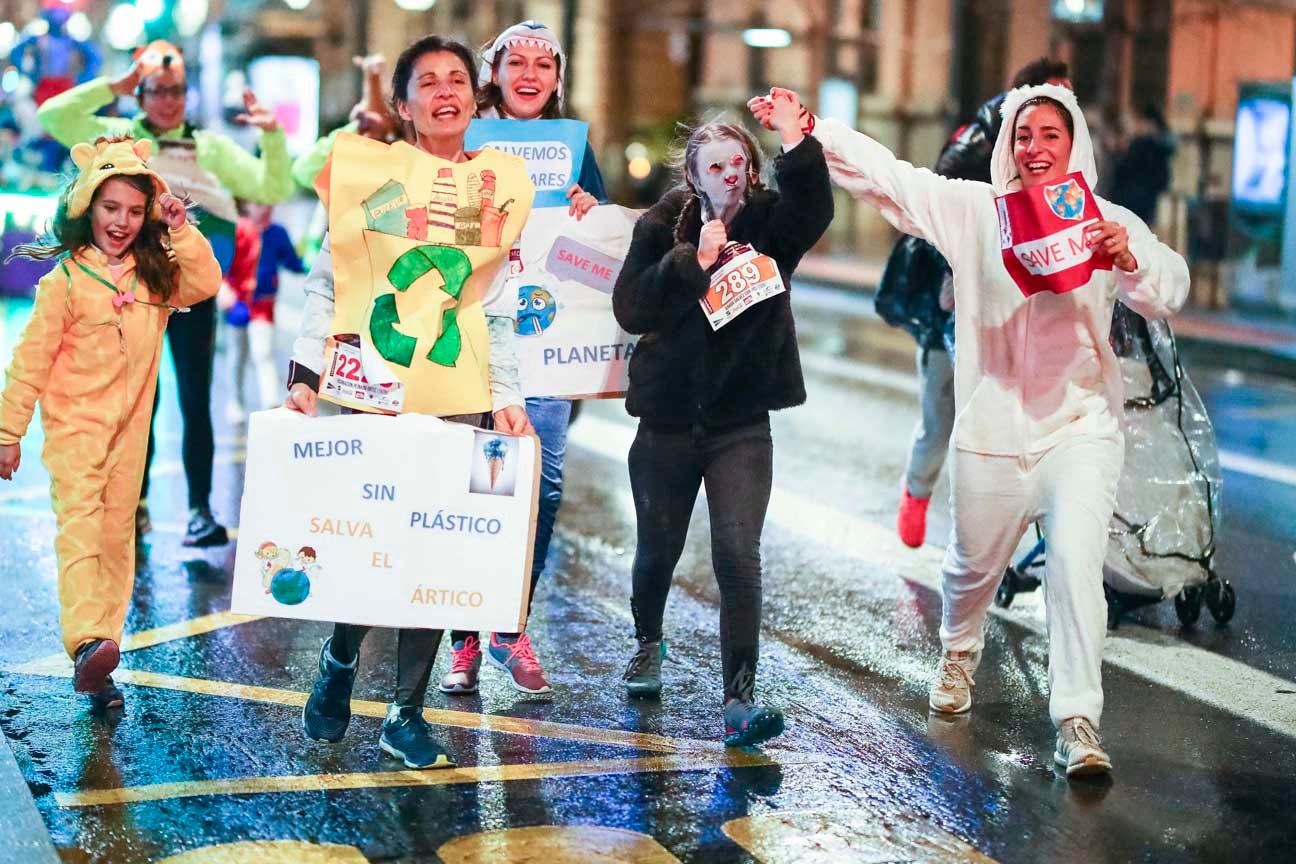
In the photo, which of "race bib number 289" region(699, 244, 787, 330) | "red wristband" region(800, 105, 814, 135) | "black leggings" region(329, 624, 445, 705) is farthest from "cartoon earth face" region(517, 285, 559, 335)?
"black leggings" region(329, 624, 445, 705)

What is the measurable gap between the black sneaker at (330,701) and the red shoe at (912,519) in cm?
388

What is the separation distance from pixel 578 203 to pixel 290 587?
1950mm

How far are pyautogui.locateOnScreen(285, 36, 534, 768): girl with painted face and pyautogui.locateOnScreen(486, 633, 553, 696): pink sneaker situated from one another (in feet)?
2.49

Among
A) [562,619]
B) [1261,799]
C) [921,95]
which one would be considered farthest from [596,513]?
[921,95]

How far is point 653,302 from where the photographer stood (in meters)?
5.71

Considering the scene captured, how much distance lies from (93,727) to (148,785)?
64cm

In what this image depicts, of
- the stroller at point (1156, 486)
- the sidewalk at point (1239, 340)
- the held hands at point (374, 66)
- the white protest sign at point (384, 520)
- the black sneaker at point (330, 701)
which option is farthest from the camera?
the sidewalk at point (1239, 340)

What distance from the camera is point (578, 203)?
6527 millimetres

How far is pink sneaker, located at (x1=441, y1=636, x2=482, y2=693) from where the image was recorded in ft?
20.6

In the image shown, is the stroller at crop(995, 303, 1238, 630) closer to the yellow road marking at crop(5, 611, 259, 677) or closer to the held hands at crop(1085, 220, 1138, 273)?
the held hands at crop(1085, 220, 1138, 273)

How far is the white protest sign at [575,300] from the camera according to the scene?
6.53 meters

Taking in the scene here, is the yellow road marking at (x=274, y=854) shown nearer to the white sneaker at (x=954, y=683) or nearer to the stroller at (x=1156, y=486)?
the white sneaker at (x=954, y=683)

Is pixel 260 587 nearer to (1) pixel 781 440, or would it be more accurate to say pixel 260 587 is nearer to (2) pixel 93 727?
(2) pixel 93 727

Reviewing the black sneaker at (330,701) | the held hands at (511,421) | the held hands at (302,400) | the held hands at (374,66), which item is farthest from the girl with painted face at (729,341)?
the held hands at (374,66)
